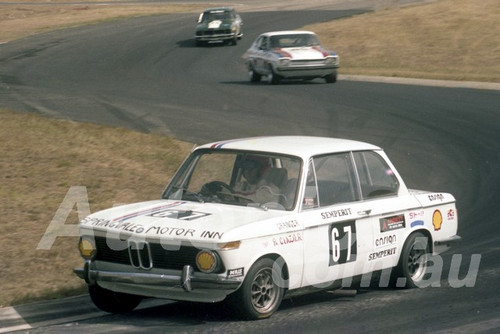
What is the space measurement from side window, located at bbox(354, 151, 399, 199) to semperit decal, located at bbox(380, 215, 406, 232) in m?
0.24

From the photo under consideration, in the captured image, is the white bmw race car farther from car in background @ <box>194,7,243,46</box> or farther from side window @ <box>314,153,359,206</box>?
car in background @ <box>194,7,243,46</box>

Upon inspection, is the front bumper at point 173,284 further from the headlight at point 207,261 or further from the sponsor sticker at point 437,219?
the sponsor sticker at point 437,219

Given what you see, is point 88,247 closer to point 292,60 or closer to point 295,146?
point 295,146

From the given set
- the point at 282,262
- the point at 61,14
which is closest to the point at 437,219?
the point at 282,262

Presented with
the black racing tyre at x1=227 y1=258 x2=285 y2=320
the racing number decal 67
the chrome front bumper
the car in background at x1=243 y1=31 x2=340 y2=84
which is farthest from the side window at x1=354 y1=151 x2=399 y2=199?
the car in background at x1=243 y1=31 x2=340 y2=84

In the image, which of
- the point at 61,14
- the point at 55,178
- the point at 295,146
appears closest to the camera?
the point at 295,146

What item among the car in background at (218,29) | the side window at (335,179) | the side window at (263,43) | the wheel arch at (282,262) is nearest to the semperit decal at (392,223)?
the side window at (335,179)

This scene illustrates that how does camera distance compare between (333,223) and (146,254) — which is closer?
(146,254)

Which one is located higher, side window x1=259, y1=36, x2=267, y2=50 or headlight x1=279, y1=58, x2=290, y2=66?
side window x1=259, y1=36, x2=267, y2=50

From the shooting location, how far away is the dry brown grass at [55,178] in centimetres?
998

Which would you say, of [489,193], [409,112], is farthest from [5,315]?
[409,112]

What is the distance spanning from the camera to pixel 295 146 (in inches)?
350

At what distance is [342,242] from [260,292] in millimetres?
1060

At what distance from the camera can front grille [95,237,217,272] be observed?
25.3 ft
